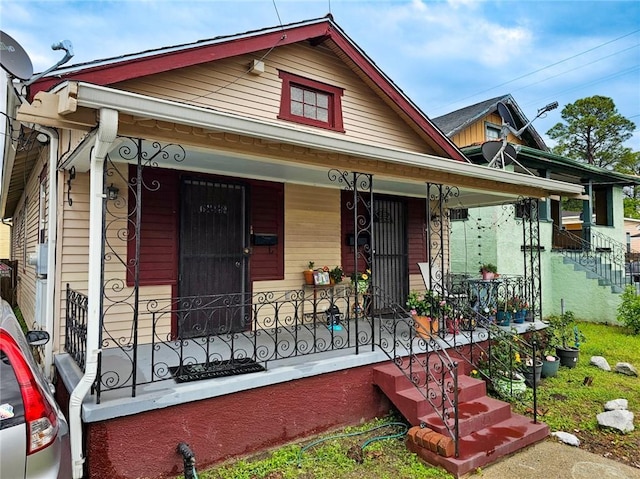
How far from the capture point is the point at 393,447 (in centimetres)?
376

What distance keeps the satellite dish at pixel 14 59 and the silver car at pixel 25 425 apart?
2881 mm

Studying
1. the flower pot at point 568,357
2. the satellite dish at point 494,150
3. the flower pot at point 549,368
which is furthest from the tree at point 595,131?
the flower pot at point 549,368

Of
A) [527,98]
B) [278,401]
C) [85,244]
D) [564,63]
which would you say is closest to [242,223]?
[85,244]

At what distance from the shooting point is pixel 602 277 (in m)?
9.99

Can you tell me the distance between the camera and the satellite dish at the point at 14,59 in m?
3.93

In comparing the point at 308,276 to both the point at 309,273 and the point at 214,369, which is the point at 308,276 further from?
the point at 214,369

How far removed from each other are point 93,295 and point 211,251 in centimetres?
244

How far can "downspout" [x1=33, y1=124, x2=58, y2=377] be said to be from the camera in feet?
14.0

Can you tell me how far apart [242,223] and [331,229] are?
159cm

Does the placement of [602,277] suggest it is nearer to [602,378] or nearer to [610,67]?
[602,378]

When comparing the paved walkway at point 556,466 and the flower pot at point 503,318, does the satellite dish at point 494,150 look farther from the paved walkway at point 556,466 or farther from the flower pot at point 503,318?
the paved walkway at point 556,466

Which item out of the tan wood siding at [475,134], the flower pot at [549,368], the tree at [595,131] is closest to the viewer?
the flower pot at [549,368]

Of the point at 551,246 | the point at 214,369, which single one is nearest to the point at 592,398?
the point at 214,369

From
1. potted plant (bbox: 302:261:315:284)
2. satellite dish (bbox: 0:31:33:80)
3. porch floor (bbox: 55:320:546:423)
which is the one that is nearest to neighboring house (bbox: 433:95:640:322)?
potted plant (bbox: 302:261:315:284)
